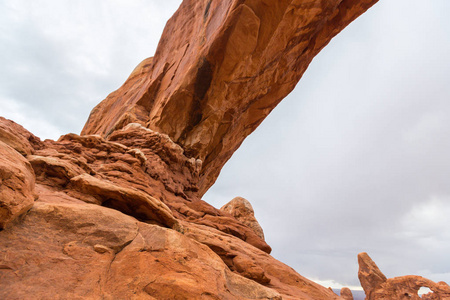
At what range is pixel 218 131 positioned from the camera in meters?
17.4

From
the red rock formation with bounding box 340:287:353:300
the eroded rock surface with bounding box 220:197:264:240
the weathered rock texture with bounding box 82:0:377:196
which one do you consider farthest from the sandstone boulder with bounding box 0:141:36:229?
the red rock formation with bounding box 340:287:353:300

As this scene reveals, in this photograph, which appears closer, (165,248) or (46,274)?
(46,274)

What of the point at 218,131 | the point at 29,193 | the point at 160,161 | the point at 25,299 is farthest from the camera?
the point at 218,131

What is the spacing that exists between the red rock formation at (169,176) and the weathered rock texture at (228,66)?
0.08 metres

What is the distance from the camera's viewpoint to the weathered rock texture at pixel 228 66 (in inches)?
504

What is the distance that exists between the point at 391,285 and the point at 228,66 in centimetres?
4144

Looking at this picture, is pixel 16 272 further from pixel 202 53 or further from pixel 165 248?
pixel 202 53

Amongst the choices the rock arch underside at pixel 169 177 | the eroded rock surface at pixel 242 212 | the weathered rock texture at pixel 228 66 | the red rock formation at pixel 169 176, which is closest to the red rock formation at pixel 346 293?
the eroded rock surface at pixel 242 212

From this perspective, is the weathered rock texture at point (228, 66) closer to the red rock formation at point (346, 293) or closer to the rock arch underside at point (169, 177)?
the rock arch underside at point (169, 177)

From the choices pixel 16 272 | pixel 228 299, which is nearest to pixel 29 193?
pixel 16 272

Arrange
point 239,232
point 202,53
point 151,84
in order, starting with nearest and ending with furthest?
point 239,232 → point 202,53 → point 151,84

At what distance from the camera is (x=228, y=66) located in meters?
14.0

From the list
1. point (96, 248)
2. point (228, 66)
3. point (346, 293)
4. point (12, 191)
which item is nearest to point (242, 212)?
point (228, 66)

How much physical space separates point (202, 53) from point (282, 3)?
17.5ft
